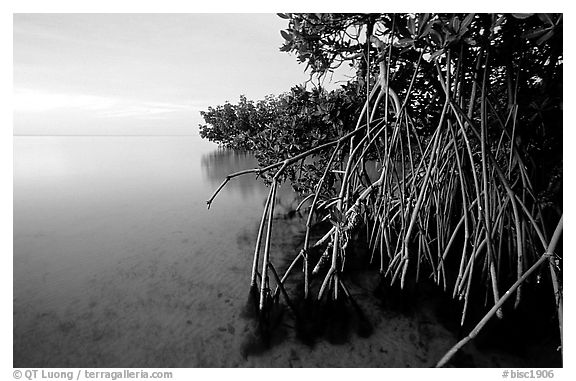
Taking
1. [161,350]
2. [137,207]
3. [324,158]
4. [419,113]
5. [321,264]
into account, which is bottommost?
[161,350]

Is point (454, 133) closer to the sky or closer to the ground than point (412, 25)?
closer to the ground

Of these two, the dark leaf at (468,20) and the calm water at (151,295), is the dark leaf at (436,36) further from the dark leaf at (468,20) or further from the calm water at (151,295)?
the calm water at (151,295)

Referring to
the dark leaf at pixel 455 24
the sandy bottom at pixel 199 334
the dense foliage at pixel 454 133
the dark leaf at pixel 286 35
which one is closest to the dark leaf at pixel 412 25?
the dense foliage at pixel 454 133

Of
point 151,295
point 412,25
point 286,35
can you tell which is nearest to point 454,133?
point 412,25

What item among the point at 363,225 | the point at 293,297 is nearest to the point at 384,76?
the point at 293,297

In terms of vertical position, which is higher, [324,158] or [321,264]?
[324,158]

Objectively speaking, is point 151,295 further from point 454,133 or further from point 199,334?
point 454,133

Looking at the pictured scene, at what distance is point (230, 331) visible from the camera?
227 cm

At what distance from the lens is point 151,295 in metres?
A: 2.73

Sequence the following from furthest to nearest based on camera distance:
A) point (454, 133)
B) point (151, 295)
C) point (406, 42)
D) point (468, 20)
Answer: point (151, 295) → point (454, 133) → point (406, 42) → point (468, 20)

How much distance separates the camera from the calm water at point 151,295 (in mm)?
2037

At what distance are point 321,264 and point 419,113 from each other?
69.8 inches
